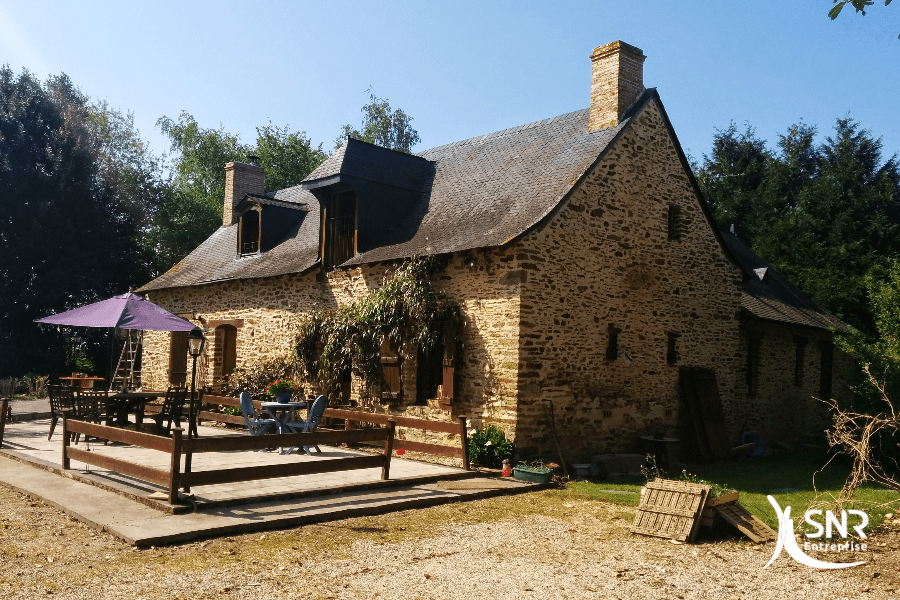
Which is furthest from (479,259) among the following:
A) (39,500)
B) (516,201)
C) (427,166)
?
(39,500)

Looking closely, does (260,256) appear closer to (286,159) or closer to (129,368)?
(129,368)

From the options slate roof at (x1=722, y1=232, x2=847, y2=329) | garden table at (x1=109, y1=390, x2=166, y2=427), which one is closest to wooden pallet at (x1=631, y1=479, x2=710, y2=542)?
garden table at (x1=109, y1=390, x2=166, y2=427)

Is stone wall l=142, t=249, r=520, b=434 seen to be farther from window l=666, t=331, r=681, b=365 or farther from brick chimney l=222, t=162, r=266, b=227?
window l=666, t=331, r=681, b=365

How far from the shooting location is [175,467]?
23.4ft

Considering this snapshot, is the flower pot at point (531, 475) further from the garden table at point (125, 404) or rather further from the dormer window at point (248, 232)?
the dormer window at point (248, 232)

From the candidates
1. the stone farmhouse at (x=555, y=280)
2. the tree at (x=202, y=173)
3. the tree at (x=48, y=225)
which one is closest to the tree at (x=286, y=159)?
the tree at (x=202, y=173)

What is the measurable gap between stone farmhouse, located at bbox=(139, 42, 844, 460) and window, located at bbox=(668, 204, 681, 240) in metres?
0.04

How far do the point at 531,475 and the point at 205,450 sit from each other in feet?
14.8

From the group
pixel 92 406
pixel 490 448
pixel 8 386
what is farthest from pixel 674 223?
pixel 8 386

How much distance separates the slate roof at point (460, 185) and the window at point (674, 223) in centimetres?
203

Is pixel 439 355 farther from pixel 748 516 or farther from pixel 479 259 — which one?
pixel 748 516

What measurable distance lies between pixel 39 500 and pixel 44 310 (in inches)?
716

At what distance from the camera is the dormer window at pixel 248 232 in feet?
59.1

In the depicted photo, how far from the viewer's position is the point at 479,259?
1155 cm
